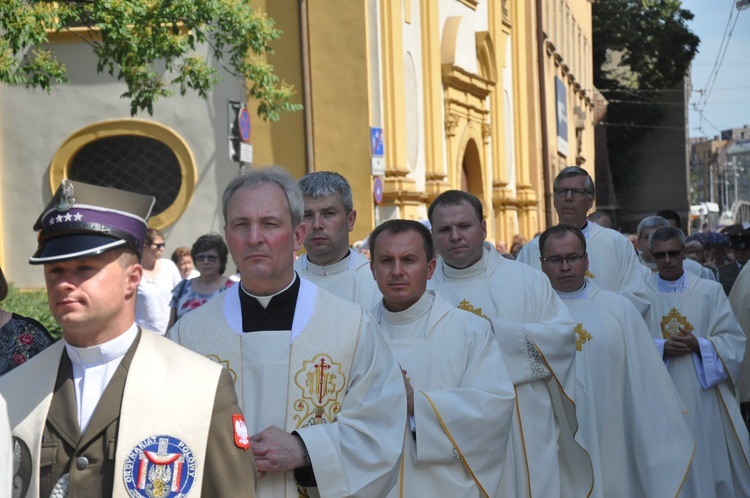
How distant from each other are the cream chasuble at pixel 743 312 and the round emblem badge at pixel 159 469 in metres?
7.35

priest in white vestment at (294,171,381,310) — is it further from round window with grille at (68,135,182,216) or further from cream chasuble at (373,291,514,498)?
round window with grille at (68,135,182,216)

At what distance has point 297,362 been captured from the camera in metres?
3.98

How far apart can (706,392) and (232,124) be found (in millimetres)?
5735

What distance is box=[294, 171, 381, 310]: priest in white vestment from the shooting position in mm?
5965

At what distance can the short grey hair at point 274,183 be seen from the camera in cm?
402

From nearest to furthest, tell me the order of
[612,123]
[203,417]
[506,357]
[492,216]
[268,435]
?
[203,417], [268,435], [506,357], [492,216], [612,123]

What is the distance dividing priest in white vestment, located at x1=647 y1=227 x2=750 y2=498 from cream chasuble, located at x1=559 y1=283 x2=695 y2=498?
108 centimetres

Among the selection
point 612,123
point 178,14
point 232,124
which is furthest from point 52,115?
point 612,123

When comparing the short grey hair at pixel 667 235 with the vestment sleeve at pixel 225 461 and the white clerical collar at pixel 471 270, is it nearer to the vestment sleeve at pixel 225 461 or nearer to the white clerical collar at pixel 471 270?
the white clerical collar at pixel 471 270

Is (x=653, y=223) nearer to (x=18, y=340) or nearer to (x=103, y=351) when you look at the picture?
(x=18, y=340)

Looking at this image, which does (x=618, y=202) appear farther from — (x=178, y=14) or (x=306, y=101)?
(x=178, y=14)

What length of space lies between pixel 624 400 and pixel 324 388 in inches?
152

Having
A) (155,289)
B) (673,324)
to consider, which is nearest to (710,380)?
(673,324)

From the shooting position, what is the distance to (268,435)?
3.77 m
